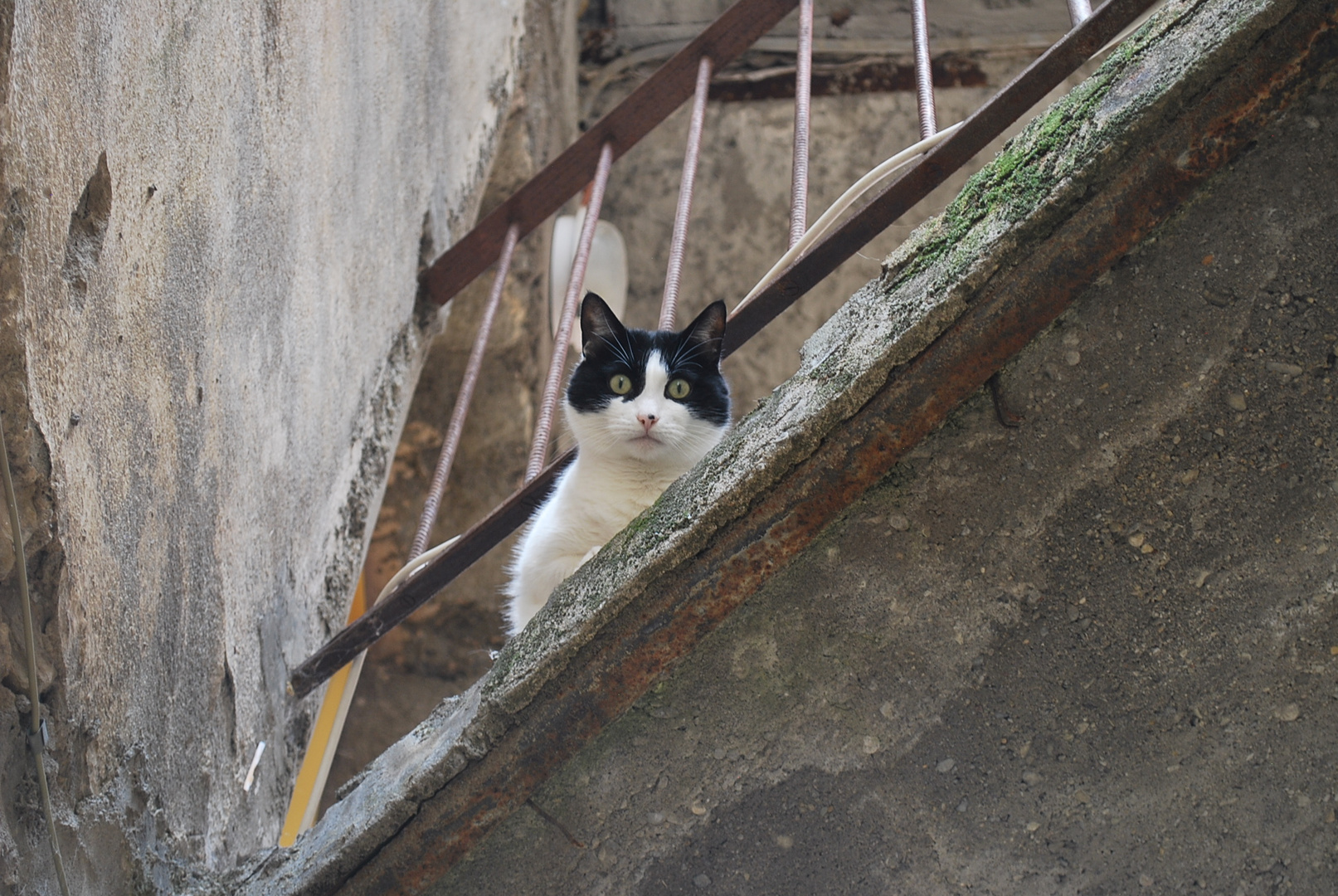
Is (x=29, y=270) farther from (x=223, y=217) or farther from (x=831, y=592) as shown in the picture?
(x=831, y=592)

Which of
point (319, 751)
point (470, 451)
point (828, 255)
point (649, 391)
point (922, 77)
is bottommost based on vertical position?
point (470, 451)

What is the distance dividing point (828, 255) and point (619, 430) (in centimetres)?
50

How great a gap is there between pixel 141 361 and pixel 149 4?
17.5 inches

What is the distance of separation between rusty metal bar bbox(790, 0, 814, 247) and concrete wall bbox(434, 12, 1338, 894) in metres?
0.74

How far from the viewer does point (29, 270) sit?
1.05 metres

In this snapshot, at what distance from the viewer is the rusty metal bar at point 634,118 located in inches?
97.0

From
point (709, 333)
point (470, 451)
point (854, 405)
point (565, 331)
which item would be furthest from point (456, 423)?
point (470, 451)

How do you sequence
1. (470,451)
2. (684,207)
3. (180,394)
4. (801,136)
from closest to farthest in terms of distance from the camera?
(180,394)
(801,136)
(684,207)
(470,451)

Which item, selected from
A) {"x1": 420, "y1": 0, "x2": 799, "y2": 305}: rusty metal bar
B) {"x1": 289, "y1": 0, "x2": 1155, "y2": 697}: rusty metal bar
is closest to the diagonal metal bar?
{"x1": 289, "y1": 0, "x2": 1155, "y2": 697}: rusty metal bar

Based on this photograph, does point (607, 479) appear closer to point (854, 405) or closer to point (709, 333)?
point (709, 333)

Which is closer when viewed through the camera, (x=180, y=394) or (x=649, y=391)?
(x=180, y=394)

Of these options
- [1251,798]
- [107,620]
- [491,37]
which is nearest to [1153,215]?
[1251,798]

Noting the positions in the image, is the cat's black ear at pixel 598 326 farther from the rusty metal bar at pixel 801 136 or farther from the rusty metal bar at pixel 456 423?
the rusty metal bar at pixel 801 136

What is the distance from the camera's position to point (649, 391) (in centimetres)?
196
